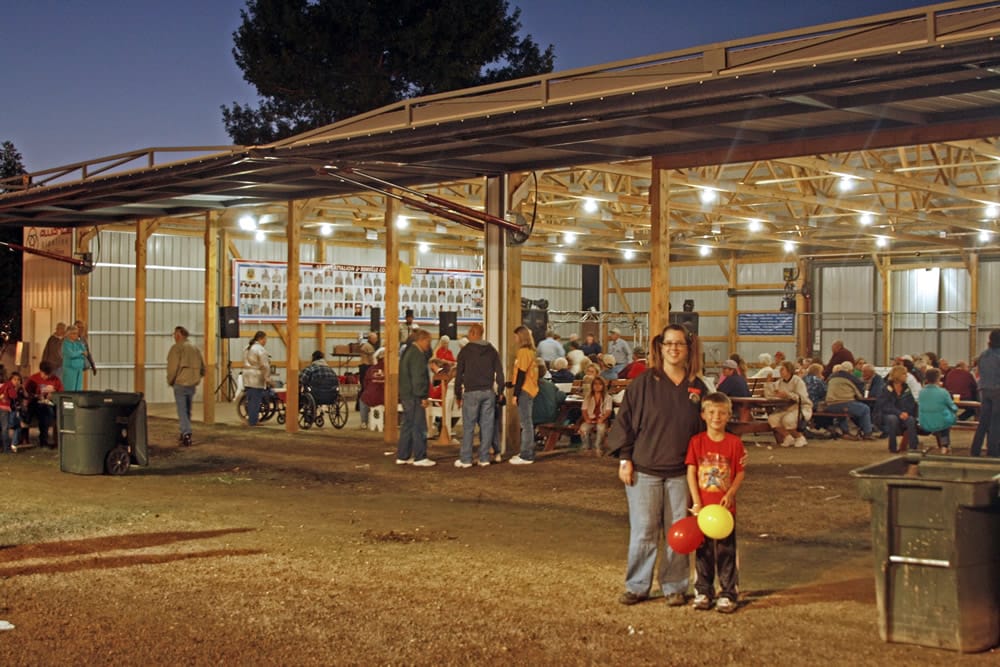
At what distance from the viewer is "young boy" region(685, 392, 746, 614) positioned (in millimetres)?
6203

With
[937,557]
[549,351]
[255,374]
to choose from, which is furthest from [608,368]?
[937,557]

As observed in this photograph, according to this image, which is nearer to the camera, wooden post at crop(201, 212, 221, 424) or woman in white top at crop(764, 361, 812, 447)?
woman in white top at crop(764, 361, 812, 447)

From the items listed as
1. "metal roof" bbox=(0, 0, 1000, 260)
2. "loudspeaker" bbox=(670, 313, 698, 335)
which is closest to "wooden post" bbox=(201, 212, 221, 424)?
"metal roof" bbox=(0, 0, 1000, 260)

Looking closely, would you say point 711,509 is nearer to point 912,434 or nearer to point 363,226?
point 912,434

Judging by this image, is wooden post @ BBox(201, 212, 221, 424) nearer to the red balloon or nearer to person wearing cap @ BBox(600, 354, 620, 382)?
person wearing cap @ BBox(600, 354, 620, 382)

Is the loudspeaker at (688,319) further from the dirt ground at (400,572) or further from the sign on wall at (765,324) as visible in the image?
the dirt ground at (400,572)

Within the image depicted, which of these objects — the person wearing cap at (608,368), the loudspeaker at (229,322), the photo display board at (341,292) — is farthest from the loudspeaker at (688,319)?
the loudspeaker at (229,322)

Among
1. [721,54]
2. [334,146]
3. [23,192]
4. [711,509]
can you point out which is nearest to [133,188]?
[23,192]

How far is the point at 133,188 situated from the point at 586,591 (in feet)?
35.4

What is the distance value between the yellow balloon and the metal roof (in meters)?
3.64

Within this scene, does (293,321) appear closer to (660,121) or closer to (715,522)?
(660,121)

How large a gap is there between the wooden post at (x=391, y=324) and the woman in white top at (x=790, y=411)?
204 inches

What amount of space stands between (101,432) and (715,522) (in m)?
8.83

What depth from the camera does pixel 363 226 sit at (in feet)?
88.3
